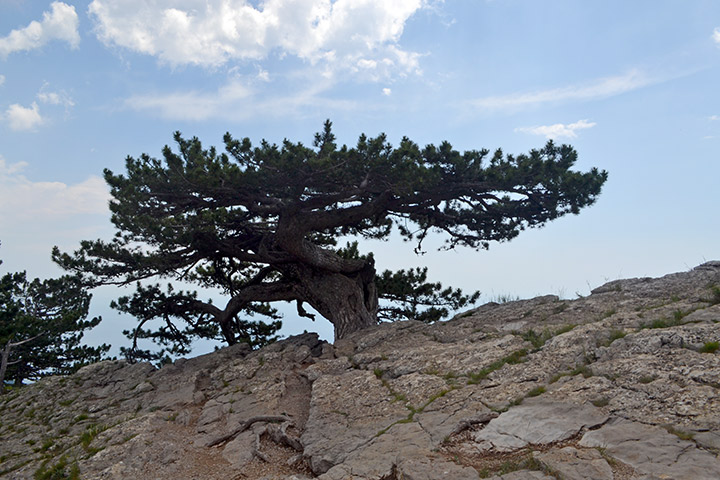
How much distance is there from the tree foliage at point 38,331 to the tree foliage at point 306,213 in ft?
24.1

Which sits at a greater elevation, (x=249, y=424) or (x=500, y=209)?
(x=500, y=209)

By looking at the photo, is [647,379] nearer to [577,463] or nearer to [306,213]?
[577,463]

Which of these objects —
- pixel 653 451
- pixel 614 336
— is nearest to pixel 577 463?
pixel 653 451

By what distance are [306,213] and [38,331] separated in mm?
14983

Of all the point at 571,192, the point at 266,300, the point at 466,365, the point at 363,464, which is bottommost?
the point at 363,464

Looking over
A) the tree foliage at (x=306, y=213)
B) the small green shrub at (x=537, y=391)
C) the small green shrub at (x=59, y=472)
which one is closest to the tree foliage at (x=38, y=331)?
the tree foliage at (x=306, y=213)

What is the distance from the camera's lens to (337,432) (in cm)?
769

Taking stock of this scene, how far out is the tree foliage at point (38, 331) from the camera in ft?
67.8

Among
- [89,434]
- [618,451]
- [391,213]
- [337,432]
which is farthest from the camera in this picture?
[391,213]

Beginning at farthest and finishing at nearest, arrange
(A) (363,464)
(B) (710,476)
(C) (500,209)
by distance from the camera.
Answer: (C) (500,209) < (A) (363,464) < (B) (710,476)

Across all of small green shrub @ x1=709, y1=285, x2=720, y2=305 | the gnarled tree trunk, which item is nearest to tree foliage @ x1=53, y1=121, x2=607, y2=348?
the gnarled tree trunk

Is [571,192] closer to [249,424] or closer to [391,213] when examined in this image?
[391,213]

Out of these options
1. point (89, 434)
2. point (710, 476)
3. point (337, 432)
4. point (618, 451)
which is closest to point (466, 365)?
point (337, 432)

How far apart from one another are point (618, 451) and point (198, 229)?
1055 centimetres
